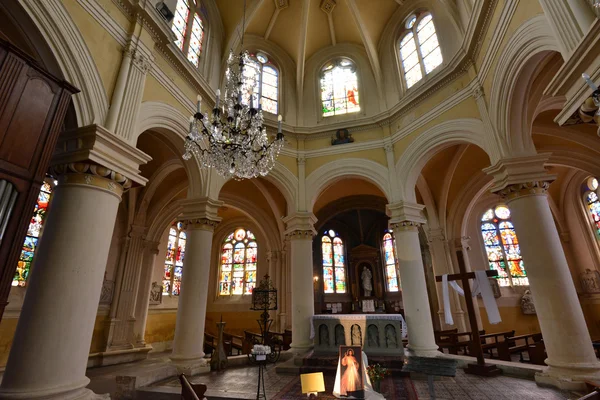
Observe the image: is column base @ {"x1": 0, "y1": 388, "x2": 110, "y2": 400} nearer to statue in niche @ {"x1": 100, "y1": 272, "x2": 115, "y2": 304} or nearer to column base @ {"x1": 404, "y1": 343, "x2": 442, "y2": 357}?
column base @ {"x1": 404, "y1": 343, "x2": 442, "y2": 357}

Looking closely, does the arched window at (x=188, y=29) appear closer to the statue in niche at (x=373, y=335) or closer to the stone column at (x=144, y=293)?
the stone column at (x=144, y=293)

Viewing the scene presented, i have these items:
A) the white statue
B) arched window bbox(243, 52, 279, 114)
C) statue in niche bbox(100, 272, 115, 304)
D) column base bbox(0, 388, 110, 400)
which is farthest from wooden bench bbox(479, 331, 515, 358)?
statue in niche bbox(100, 272, 115, 304)

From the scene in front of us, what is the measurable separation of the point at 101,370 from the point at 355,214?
13699 mm

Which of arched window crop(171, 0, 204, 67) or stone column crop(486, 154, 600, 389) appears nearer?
stone column crop(486, 154, 600, 389)

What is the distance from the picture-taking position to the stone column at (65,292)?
11.8 feet

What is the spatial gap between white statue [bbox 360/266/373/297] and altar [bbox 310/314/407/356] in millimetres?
8870

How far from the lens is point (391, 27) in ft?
37.0

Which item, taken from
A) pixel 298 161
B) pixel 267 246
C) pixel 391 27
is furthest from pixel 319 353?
pixel 391 27

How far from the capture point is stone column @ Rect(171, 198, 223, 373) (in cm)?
707

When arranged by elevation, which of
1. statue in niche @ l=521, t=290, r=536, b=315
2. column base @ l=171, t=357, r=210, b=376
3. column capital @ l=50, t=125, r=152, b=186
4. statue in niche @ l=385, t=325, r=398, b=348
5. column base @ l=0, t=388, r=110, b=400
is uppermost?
column capital @ l=50, t=125, r=152, b=186

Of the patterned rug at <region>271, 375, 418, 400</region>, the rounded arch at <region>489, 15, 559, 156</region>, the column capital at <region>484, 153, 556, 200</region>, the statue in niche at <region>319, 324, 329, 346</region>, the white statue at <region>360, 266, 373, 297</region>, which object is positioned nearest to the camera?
the patterned rug at <region>271, 375, 418, 400</region>

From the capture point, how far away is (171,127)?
22.9ft

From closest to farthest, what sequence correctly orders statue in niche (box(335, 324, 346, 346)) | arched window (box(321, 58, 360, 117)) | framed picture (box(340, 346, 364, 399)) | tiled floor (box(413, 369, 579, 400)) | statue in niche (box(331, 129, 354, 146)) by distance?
framed picture (box(340, 346, 364, 399))
tiled floor (box(413, 369, 579, 400))
statue in niche (box(335, 324, 346, 346))
statue in niche (box(331, 129, 354, 146))
arched window (box(321, 58, 360, 117))

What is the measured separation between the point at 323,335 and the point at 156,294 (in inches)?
307
